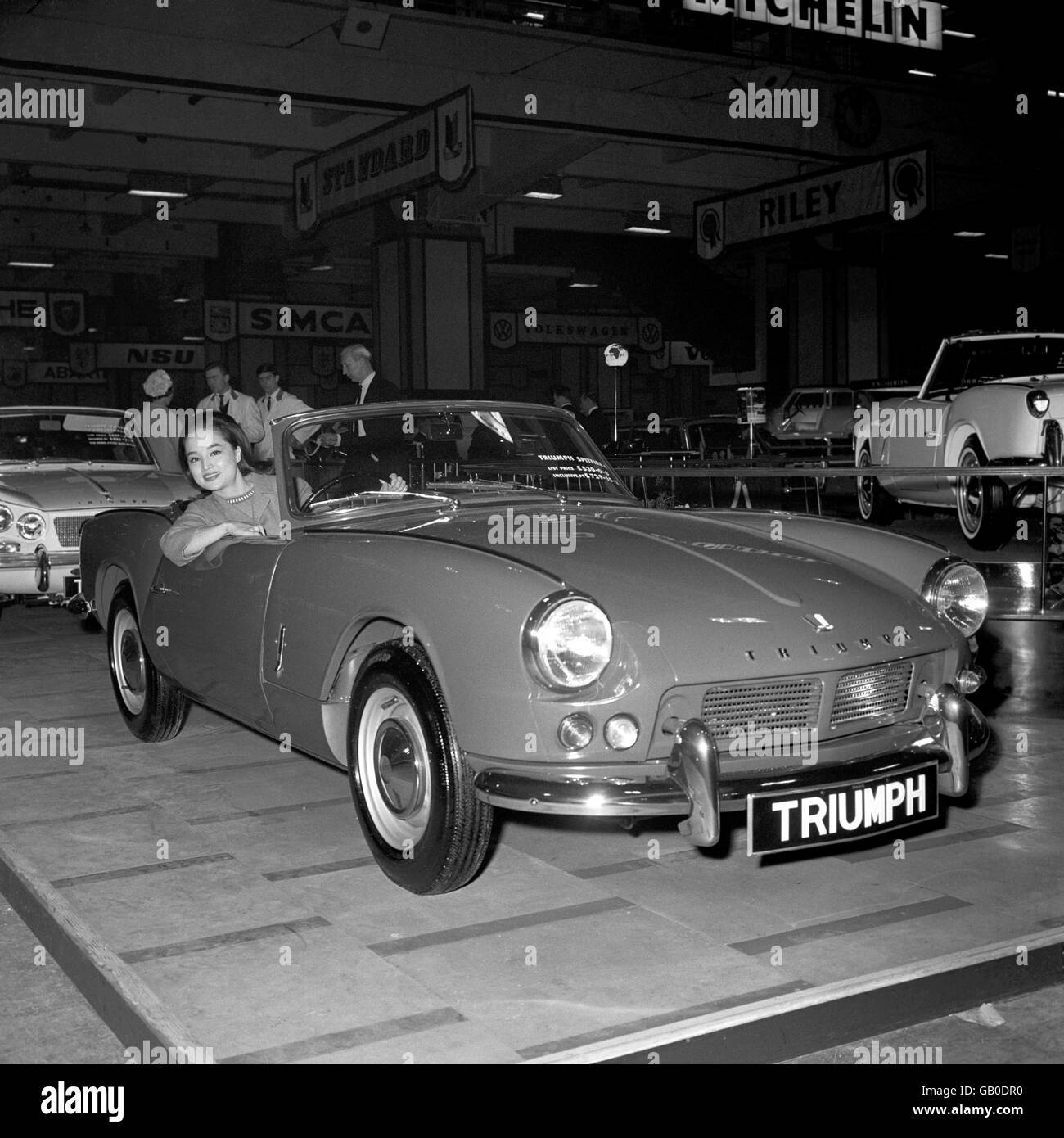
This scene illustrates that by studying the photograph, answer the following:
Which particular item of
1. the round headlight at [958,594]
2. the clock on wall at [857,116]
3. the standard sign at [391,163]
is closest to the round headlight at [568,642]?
the round headlight at [958,594]

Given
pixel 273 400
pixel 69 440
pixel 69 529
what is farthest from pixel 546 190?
pixel 69 529

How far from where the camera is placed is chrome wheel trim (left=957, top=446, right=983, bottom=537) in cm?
1077

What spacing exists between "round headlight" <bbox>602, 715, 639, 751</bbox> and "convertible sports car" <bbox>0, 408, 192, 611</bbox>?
15.9ft

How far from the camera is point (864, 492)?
1413 centimetres

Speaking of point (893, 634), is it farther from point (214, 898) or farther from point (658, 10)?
point (658, 10)

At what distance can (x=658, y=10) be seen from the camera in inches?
692

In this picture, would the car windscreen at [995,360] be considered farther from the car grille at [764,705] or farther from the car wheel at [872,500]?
the car grille at [764,705]

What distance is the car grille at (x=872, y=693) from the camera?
141 inches

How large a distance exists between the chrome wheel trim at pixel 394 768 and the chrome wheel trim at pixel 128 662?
2.04 metres

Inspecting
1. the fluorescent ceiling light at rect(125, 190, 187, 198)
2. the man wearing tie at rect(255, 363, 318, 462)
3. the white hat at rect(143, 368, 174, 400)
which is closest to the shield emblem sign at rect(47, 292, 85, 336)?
the fluorescent ceiling light at rect(125, 190, 187, 198)

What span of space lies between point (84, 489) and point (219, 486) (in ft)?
13.6

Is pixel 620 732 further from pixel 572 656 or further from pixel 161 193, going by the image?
pixel 161 193

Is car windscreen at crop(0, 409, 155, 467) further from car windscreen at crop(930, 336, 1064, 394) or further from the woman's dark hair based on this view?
car windscreen at crop(930, 336, 1064, 394)

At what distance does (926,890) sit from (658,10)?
52.5ft
